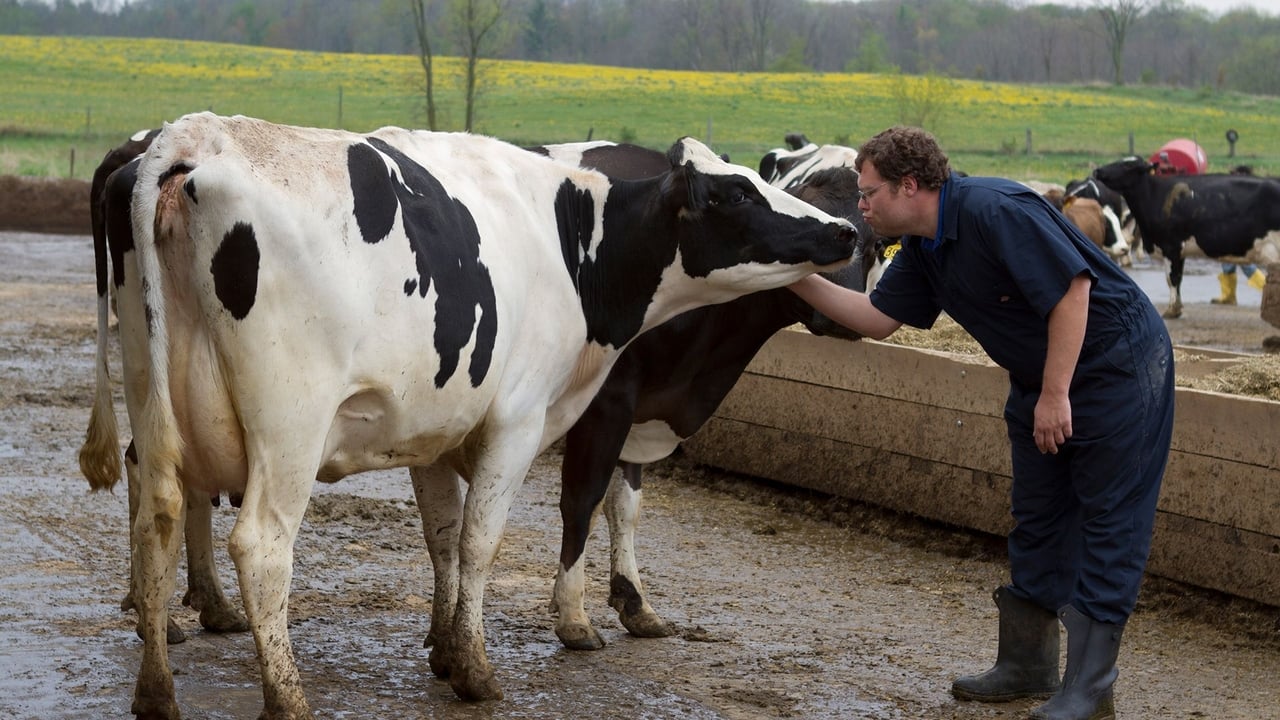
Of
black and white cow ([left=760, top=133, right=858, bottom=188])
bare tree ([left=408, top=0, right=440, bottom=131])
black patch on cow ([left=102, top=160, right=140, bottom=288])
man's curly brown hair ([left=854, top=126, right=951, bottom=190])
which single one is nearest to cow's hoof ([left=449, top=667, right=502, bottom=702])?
black patch on cow ([left=102, top=160, right=140, bottom=288])

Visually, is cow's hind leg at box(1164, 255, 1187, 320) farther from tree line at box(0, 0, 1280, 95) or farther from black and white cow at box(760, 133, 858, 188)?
tree line at box(0, 0, 1280, 95)

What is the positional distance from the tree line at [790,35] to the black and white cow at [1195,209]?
69936mm

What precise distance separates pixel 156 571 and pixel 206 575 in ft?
4.38

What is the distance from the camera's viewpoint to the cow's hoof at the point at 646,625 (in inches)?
233

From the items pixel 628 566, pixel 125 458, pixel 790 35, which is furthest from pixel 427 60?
pixel 790 35

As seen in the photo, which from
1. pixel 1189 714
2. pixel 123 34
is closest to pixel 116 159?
pixel 1189 714

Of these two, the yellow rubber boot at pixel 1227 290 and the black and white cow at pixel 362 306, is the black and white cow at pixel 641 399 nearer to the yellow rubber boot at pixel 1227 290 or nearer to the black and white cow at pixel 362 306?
the black and white cow at pixel 362 306

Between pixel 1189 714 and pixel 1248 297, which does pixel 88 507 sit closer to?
pixel 1189 714

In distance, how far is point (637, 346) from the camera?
598cm

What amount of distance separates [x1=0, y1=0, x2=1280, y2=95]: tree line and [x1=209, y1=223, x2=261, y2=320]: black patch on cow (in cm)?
8430

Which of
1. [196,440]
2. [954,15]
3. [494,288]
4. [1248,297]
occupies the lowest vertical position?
[1248,297]

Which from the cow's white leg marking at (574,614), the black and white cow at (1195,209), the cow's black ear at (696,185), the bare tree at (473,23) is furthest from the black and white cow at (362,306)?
the bare tree at (473,23)

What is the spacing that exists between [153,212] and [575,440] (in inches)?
82.4

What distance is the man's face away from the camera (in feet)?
16.3
